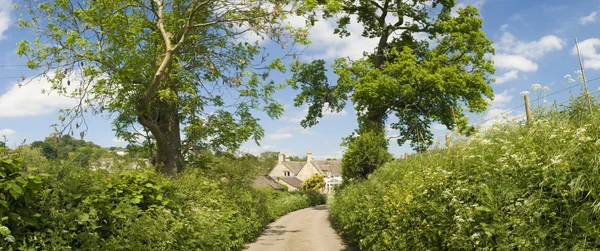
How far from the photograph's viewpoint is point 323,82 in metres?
28.1

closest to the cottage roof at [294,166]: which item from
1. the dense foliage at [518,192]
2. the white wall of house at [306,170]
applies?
the white wall of house at [306,170]

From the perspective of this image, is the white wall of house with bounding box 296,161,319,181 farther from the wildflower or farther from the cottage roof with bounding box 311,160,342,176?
the wildflower

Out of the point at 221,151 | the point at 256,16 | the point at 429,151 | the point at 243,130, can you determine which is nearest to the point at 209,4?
the point at 256,16

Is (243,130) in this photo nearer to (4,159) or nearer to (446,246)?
(446,246)

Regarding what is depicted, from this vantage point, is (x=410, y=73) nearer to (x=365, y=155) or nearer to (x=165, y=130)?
(x=365, y=155)

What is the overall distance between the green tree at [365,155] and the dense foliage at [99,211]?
1144cm

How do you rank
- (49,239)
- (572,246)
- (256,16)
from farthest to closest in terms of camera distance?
(256,16) → (49,239) → (572,246)

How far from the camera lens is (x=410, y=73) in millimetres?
23406

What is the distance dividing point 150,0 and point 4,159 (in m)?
11.9

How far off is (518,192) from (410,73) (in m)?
18.6

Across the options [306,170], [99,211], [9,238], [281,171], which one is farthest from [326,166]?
[9,238]

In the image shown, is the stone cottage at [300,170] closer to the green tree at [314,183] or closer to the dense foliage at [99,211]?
the green tree at [314,183]

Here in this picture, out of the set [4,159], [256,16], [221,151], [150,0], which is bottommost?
[4,159]

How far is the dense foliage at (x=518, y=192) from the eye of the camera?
187 inches
